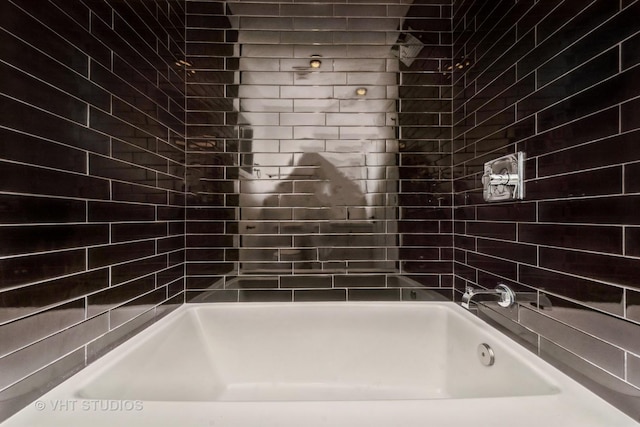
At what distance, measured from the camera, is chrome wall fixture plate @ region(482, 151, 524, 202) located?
3.88ft

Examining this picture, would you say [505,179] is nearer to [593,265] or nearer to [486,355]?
[593,265]

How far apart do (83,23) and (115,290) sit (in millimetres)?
888

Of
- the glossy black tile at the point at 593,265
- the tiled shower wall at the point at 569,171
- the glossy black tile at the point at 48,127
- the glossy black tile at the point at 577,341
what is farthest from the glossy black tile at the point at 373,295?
the glossy black tile at the point at 48,127

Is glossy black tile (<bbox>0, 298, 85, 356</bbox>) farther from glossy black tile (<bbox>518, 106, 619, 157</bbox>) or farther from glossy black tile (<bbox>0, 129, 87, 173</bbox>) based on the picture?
glossy black tile (<bbox>518, 106, 619, 157</bbox>)

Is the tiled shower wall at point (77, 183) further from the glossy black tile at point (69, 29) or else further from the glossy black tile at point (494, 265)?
the glossy black tile at point (494, 265)

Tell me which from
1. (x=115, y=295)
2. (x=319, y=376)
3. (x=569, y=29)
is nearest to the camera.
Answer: (x=569, y=29)

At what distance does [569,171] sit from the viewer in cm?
96

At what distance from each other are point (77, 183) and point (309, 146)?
1091 mm

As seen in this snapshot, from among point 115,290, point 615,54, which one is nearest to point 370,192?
point 615,54

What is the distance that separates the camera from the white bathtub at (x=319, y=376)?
735 mm

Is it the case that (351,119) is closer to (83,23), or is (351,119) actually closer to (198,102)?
(198,102)

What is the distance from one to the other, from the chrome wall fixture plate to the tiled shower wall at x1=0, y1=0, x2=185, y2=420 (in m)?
1.42

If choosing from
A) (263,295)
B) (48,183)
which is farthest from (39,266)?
(263,295)

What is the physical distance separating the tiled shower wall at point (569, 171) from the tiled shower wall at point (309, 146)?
14.2 inches
